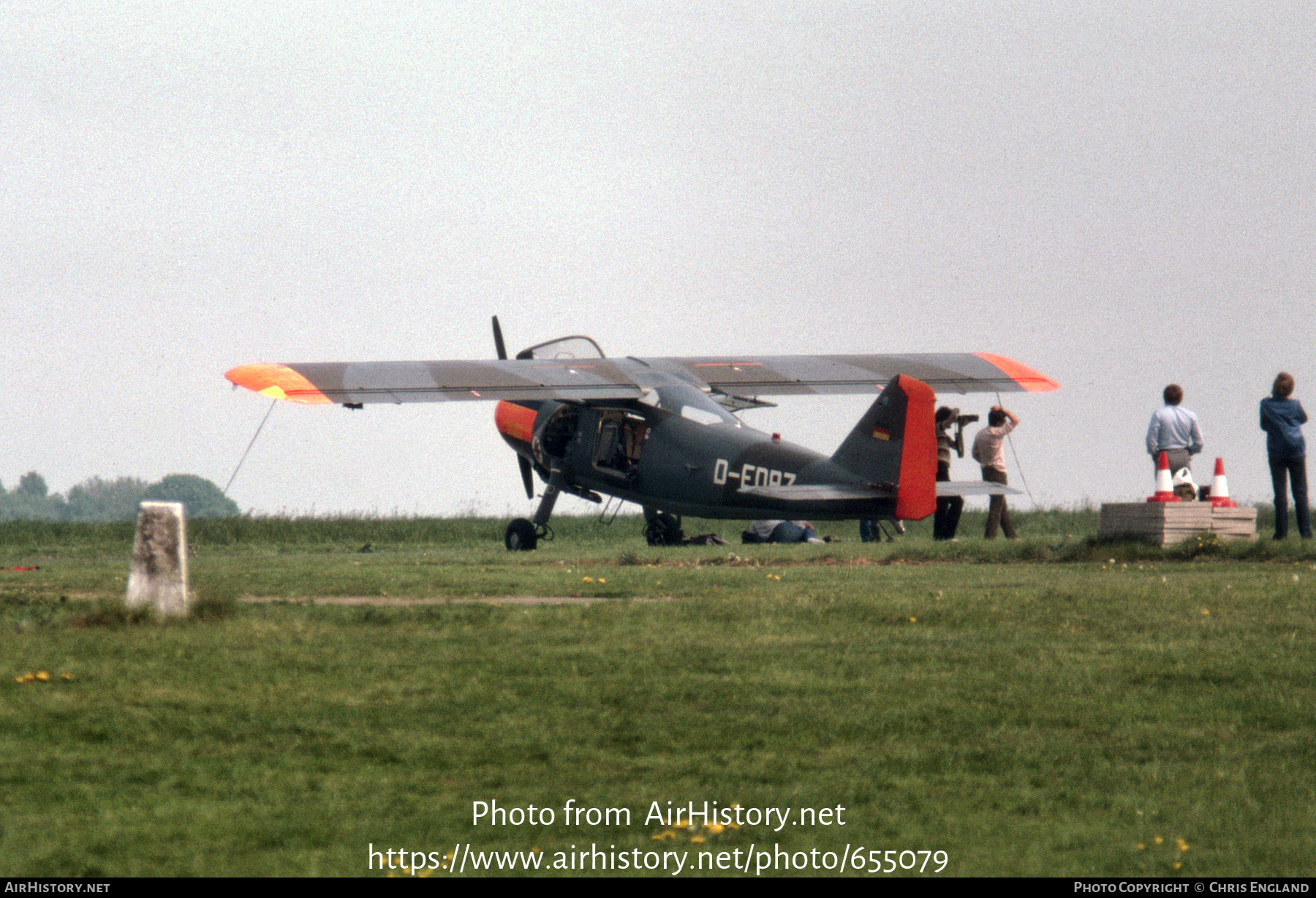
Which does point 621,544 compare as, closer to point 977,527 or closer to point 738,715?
point 977,527

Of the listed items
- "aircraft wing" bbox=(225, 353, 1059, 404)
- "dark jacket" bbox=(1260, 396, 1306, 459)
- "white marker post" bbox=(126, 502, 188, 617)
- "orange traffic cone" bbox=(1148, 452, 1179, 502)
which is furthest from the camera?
"aircraft wing" bbox=(225, 353, 1059, 404)

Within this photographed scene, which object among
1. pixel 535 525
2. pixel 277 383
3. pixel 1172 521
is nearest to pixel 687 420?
pixel 535 525

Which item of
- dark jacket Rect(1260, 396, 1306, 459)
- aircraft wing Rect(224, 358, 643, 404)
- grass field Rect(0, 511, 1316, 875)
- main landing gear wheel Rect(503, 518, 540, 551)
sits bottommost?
grass field Rect(0, 511, 1316, 875)

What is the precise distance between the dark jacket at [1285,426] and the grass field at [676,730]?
6.79 meters

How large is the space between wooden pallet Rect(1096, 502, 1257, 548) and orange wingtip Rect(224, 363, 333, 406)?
9.93m

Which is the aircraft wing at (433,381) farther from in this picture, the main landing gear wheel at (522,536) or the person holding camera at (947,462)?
the person holding camera at (947,462)

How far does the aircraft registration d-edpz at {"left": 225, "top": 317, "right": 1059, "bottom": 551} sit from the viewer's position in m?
18.6

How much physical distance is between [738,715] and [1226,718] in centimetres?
207

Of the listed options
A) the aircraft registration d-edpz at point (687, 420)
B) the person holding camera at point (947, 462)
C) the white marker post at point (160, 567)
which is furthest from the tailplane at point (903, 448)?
the white marker post at point (160, 567)

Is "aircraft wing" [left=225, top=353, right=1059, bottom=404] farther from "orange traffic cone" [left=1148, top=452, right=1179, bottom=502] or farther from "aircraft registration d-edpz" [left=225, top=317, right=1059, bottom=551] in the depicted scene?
"orange traffic cone" [left=1148, top=452, right=1179, bottom=502]

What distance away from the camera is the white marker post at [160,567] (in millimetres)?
8484

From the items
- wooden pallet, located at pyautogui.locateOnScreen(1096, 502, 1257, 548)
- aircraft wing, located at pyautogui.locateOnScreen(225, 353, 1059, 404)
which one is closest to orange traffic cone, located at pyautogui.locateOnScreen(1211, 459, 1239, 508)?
wooden pallet, located at pyautogui.locateOnScreen(1096, 502, 1257, 548)

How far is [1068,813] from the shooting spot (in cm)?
473
